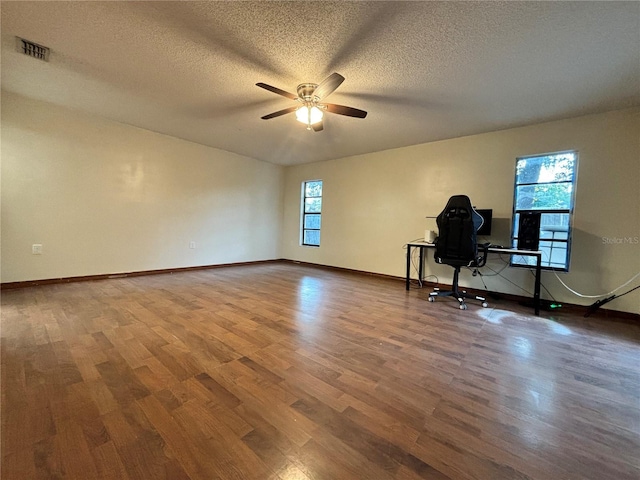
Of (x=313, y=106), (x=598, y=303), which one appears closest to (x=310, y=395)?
(x=313, y=106)

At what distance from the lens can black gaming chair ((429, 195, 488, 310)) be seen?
331cm

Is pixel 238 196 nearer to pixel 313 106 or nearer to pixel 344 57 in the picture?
pixel 313 106

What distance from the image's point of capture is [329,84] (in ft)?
7.69

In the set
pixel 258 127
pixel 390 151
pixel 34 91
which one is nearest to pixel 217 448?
pixel 258 127

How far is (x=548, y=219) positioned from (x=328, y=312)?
337 centimetres

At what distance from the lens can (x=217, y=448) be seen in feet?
3.64

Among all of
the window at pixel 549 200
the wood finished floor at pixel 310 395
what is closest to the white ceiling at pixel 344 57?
the window at pixel 549 200

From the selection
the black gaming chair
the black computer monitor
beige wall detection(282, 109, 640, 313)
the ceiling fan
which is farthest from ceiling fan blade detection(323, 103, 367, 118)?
the black computer monitor

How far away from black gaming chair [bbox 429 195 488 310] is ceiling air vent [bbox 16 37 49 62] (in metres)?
4.72

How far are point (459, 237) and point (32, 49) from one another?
5.01 meters

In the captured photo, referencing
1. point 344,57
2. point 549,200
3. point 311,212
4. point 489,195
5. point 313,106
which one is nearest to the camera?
point 344,57

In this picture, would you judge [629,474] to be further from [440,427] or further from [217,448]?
[217,448]

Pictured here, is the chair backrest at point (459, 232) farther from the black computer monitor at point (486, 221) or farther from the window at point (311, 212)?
the window at point (311, 212)

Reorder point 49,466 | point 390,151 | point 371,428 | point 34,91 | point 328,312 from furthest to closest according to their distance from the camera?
point 390,151 → point 34,91 → point 328,312 → point 371,428 → point 49,466
